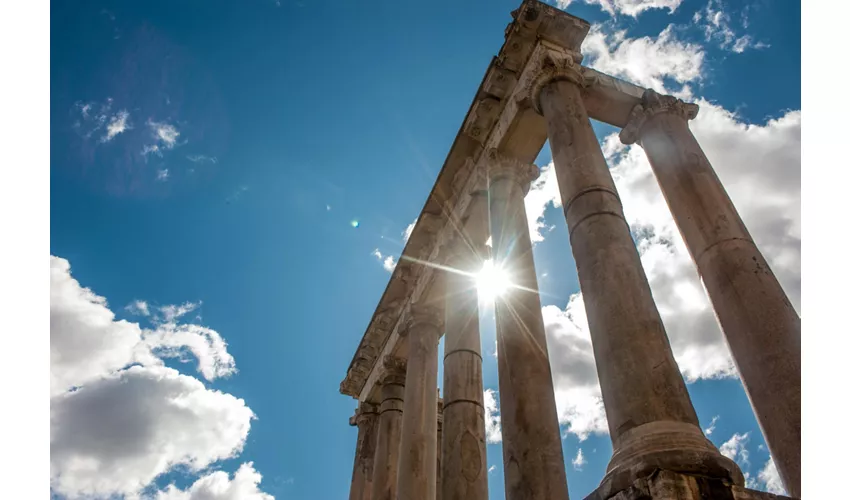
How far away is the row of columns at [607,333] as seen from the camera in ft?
49.6

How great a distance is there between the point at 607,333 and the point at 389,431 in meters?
31.5

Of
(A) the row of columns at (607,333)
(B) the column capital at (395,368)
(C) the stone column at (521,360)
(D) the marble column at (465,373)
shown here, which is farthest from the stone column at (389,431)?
(C) the stone column at (521,360)

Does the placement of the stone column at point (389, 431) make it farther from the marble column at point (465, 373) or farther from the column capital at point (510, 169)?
the column capital at point (510, 169)

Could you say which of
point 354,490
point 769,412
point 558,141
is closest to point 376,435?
point 354,490

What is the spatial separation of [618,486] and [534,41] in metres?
24.0

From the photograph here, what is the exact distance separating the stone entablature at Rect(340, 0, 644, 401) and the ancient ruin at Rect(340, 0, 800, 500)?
3.9 inches

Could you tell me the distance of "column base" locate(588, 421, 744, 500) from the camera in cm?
1295

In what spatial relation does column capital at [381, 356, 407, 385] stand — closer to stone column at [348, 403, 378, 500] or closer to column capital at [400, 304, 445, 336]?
stone column at [348, 403, 378, 500]

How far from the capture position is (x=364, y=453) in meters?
47.5

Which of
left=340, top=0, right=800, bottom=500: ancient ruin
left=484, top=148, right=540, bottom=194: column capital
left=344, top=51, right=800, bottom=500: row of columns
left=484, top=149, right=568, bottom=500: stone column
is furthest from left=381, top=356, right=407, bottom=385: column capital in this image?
left=484, top=148, right=540, bottom=194: column capital

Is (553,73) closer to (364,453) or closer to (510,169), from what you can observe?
(510,169)

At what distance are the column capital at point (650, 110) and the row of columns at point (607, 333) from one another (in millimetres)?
67

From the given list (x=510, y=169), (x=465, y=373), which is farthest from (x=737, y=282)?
(x=465, y=373)

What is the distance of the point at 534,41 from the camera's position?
30.0m
